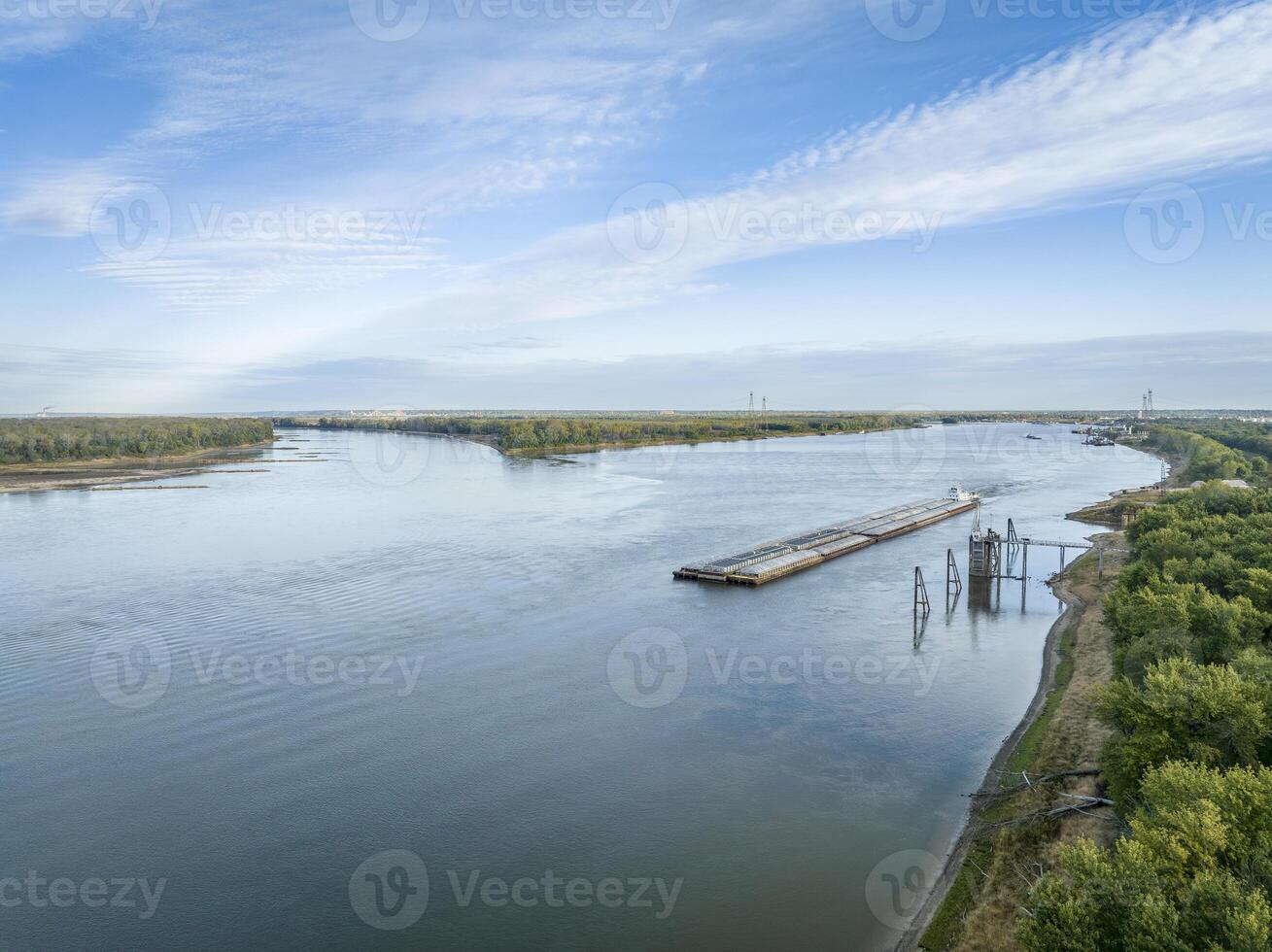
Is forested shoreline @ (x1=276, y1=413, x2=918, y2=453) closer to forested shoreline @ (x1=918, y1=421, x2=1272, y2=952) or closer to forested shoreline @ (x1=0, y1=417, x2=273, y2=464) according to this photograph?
forested shoreline @ (x1=0, y1=417, x2=273, y2=464)

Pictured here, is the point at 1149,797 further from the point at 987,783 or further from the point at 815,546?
the point at 815,546

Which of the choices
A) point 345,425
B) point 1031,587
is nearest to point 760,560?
point 1031,587

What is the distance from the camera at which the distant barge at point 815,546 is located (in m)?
28.5

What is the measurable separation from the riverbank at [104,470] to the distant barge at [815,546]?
48.1 m

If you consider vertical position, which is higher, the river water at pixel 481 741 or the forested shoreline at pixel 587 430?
the forested shoreline at pixel 587 430

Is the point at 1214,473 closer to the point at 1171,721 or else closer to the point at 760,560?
the point at 760,560

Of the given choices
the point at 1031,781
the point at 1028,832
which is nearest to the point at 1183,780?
the point at 1028,832

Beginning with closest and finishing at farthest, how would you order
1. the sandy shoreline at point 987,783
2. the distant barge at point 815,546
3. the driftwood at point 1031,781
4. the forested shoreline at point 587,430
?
the sandy shoreline at point 987,783 < the driftwood at point 1031,781 < the distant barge at point 815,546 < the forested shoreline at point 587,430

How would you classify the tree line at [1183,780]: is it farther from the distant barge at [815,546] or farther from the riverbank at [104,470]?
the riverbank at [104,470]

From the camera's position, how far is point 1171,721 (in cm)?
1089

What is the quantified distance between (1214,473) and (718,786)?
1962 inches

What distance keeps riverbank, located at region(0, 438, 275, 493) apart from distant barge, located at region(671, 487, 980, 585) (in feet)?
158

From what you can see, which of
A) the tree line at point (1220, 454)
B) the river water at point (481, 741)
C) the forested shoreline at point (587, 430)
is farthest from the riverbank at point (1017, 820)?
the forested shoreline at point (587, 430)

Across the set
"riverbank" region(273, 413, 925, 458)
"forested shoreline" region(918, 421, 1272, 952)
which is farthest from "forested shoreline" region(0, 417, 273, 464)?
"forested shoreline" region(918, 421, 1272, 952)
